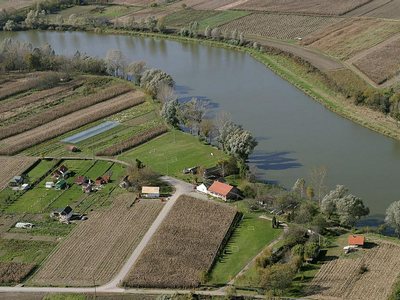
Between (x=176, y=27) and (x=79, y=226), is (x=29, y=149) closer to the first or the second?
(x=79, y=226)

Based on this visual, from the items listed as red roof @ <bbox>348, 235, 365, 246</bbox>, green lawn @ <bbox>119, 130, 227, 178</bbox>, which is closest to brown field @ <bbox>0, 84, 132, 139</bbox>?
green lawn @ <bbox>119, 130, 227, 178</bbox>

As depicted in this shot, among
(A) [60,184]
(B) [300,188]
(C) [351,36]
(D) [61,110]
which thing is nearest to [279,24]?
(C) [351,36]

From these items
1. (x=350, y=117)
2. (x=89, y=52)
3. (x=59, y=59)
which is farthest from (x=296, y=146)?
(x=89, y=52)

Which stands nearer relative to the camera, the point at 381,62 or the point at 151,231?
the point at 151,231

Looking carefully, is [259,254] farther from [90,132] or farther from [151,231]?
[90,132]

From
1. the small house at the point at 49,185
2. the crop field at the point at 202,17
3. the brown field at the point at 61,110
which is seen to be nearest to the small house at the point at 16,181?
the small house at the point at 49,185

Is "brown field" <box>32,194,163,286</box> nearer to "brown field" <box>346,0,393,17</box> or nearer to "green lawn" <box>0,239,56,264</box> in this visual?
"green lawn" <box>0,239,56,264</box>
